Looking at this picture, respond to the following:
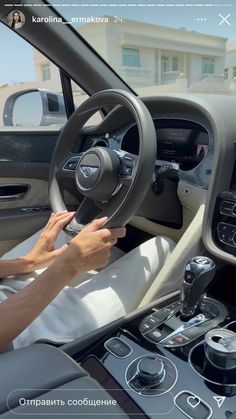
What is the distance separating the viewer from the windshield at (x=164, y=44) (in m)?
1.08

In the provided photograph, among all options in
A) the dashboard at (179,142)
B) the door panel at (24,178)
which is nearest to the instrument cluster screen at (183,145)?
the dashboard at (179,142)

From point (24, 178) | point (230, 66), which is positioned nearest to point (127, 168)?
point (230, 66)

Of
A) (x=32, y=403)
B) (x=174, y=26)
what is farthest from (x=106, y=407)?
(x=174, y=26)

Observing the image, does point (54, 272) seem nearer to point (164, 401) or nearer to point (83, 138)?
point (164, 401)

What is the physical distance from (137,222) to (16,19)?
93 centimetres

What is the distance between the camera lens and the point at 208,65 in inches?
53.3

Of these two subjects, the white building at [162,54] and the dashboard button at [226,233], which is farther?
the white building at [162,54]

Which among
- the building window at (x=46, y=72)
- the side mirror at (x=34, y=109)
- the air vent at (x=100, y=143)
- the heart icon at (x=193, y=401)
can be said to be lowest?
the heart icon at (x=193, y=401)

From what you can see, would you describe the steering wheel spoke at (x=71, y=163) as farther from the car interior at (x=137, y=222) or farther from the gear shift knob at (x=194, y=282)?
the gear shift knob at (x=194, y=282)

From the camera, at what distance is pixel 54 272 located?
92cm

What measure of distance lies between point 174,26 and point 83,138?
0.58m

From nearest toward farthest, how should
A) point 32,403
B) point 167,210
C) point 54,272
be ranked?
point 32,403, point 54,272, point 167,210

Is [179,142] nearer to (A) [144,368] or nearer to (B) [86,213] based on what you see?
(B) [86,213]

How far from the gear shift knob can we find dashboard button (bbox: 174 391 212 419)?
0.81 feet
